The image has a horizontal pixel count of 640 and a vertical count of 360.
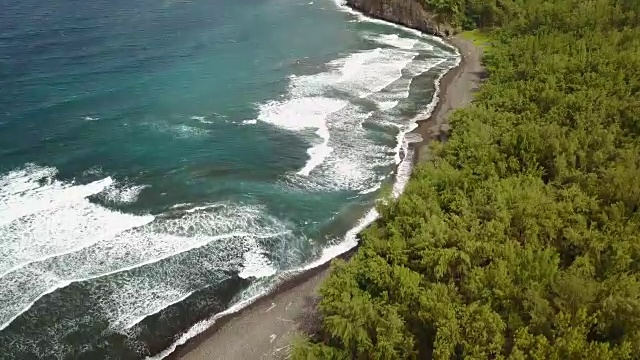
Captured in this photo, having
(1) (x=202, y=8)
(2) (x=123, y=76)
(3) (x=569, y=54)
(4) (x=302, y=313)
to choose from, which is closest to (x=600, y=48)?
(3) (x=569, y=54)

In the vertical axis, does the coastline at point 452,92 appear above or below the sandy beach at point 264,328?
above

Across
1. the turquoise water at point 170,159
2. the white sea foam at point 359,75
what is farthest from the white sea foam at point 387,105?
the white sea foam at point 359,75

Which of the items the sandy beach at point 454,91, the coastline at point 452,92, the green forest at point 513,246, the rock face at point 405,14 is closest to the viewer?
the green forest at point 513,246

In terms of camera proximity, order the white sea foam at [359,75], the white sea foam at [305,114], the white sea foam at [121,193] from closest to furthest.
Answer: the white sea foam at [121,193], the white sea foam at [305,114], the white sea foam at [359,75]

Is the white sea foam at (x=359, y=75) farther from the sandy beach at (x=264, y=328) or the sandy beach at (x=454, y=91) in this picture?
the sandy beach at (x=264, y=328)

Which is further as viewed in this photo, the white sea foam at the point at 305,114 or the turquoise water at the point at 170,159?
the white sea foam at the point at 305,114

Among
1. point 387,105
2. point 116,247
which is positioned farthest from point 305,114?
point 116,247

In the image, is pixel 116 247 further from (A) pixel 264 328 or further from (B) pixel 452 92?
(B) pixel 452 92
